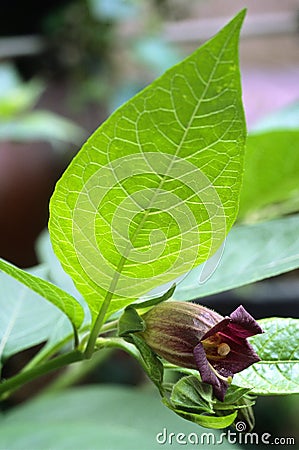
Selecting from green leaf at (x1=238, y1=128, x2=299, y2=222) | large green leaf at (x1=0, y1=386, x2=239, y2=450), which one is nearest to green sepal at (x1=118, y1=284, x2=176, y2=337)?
large green leaf at (x1=0, y1=386, x2=239, y2=450)

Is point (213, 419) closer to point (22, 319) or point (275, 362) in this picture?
point (275, 362)

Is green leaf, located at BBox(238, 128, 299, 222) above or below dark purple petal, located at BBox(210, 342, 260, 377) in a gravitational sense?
below

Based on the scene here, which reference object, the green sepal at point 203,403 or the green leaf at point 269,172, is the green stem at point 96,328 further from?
the green leaf at point 269,172

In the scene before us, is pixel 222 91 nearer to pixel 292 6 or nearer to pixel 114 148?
pixel 114 148

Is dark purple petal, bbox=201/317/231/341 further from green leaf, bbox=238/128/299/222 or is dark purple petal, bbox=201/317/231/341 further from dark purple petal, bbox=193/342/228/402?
green leaf, bbox=238/128/299/222

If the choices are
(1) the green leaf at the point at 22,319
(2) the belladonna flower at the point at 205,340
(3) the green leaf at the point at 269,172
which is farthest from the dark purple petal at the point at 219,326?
(3) the green leaf at the point at 269,172
